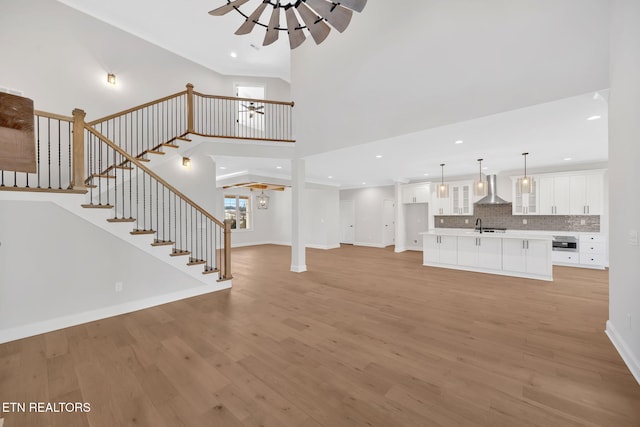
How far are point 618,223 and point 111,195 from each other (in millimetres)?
7190

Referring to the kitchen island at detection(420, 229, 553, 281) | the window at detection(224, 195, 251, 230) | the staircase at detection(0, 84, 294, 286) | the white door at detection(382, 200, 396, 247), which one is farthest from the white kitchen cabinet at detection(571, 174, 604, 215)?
the window at detection(224, 195, 251, 230)

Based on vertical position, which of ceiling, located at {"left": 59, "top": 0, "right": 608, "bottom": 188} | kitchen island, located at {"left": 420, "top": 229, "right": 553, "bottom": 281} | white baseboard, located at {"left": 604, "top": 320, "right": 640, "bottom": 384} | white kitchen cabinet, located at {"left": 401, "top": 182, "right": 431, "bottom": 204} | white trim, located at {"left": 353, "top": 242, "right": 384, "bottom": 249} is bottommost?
white trim, located at {"left": 353, "top": 242, "right": 384, "bottom": 249}

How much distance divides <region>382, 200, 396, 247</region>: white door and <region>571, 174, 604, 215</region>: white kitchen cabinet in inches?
209

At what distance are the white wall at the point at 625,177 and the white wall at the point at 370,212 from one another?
7.70 metres

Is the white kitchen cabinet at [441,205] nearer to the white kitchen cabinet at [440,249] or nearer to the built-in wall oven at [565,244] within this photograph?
the white kitchen cabinet at [440,249]

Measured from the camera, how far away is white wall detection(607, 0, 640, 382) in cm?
203

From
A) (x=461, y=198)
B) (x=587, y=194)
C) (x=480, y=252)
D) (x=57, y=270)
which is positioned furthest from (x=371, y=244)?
(x=57, y=270)

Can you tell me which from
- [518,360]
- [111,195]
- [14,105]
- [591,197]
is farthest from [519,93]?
[111,195]

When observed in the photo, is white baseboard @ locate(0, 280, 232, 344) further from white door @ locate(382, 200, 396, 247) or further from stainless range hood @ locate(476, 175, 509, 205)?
white door @ locate(382, 200, 396, 247)

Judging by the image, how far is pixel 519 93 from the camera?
3018 millimetres

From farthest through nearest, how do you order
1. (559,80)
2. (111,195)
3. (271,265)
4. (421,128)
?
(271,265) < (111,195) < (421,128) < (559,80)

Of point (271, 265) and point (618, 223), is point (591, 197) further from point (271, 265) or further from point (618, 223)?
point (271, 265)

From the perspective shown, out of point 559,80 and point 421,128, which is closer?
point 559,80

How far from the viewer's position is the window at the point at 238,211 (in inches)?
416
